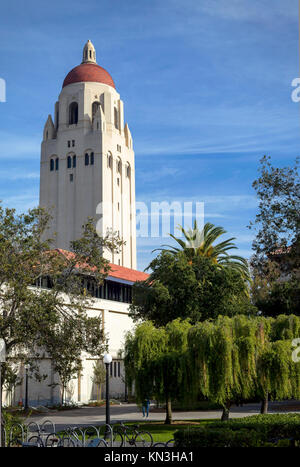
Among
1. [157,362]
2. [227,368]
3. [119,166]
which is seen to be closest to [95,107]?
[119,166]

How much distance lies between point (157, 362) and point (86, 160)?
61.9 meters

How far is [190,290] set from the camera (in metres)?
36.6

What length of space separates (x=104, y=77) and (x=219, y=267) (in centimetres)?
5710

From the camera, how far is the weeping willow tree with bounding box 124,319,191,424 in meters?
24.8

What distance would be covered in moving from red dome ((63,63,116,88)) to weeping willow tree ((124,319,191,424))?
66.0 m

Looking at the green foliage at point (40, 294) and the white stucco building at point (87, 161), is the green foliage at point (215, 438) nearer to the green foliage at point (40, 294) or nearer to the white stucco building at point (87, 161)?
the green foliage at point (40, 294)

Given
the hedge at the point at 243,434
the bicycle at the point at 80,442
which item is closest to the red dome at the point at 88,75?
the bicycle at the point at 80,442

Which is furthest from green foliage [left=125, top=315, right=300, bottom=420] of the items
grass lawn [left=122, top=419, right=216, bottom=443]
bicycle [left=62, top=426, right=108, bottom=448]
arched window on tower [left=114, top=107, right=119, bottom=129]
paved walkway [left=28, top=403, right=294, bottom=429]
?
arched window on tower [left=114, top=107, right=119, bottom=129]

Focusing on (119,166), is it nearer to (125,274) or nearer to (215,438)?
(125,274)

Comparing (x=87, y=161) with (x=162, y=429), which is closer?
(x=162, y=429)

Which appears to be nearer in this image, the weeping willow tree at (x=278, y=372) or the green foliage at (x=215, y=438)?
the green foliage at (x=215, y=438)

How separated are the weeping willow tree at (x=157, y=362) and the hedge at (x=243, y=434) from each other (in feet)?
25.4

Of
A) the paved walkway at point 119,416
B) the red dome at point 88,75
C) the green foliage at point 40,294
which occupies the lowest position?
the paved walkway at point 119,416

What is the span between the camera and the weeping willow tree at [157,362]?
81.2 ft
